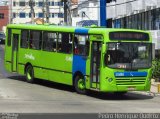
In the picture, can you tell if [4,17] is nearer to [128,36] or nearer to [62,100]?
[128,36]

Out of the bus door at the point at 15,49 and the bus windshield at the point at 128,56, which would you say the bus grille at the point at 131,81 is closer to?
the bus windshield at the point at 128,56

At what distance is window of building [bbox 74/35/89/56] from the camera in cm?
2138

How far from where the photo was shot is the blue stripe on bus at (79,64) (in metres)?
21.5

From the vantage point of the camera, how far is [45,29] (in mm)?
24875

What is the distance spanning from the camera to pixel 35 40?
84.6 feet

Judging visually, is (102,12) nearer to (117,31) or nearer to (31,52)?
(31,52)

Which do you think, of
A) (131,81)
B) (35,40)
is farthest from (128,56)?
(35,40)

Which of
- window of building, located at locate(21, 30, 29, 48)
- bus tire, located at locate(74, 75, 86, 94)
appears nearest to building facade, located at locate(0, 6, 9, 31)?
window of building, located at locate(21, 30, 29, 48)

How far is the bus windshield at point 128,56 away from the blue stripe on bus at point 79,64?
157cm

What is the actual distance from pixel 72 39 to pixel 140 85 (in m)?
3.65

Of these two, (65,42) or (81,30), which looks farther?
(65,42)

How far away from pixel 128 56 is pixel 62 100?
3.13 meters

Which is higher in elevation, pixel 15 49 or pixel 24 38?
pixel 24 38

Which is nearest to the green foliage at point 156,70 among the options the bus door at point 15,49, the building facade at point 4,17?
the bus door at point 15,49
